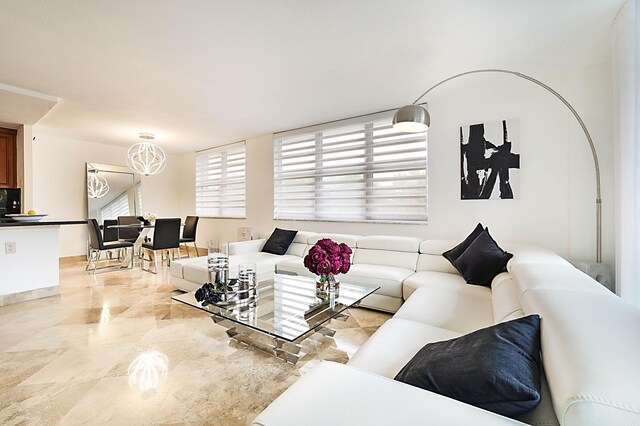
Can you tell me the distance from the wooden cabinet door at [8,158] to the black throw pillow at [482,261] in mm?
6669

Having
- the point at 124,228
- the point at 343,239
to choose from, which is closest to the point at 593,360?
the point at 343,239

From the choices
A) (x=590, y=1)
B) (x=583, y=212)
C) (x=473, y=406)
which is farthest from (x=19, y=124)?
(x=583, y=212)

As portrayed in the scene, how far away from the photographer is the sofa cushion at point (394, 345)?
1.28m

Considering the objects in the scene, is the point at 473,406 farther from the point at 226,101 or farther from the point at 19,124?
the point at 19,124

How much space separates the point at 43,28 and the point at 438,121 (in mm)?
4017

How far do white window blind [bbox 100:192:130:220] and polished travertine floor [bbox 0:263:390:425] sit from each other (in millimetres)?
3482

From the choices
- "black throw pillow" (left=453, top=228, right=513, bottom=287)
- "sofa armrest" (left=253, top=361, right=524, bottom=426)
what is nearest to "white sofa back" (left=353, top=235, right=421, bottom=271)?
"black throw pillow" (left=453, top=228, right=513, bottom=287)

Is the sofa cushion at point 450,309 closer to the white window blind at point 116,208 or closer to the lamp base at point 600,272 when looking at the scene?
the lamp base at point 600,272

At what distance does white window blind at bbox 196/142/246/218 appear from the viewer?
620 cm

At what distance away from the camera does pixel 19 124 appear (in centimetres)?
452

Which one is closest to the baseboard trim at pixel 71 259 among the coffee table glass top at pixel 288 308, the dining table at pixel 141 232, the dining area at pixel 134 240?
the dining area at pixel 134 240

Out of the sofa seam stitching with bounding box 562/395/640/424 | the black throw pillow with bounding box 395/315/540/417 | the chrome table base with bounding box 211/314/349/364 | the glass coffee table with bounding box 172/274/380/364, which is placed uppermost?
the sofa seam stitching with bounding box 562/395/640/424

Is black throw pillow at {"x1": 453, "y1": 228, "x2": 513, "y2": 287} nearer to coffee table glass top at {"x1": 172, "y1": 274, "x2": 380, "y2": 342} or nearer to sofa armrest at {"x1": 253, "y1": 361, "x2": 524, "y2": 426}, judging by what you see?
coffee table glass top at {"x1": 172, "y1": 274, "x2": 380, "y2": 342}

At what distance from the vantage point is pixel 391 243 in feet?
12.0
